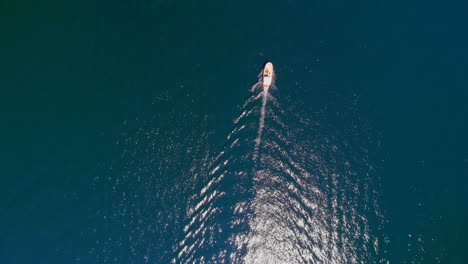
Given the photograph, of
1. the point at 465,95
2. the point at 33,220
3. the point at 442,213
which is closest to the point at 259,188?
the point at 442,213

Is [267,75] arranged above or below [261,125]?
above

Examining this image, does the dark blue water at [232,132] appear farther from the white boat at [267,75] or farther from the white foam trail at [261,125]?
the white boat at [267,75]

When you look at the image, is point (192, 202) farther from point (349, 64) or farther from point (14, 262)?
point (349, 64)

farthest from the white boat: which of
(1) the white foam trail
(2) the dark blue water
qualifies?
(2) the dark blue water

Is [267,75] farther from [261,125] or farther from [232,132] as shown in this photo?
[232,132]

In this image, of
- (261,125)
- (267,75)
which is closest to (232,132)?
(261,125)

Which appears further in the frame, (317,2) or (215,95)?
A: (317,2)

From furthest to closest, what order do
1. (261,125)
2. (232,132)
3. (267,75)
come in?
(267,75), (261,125), (232,132)
